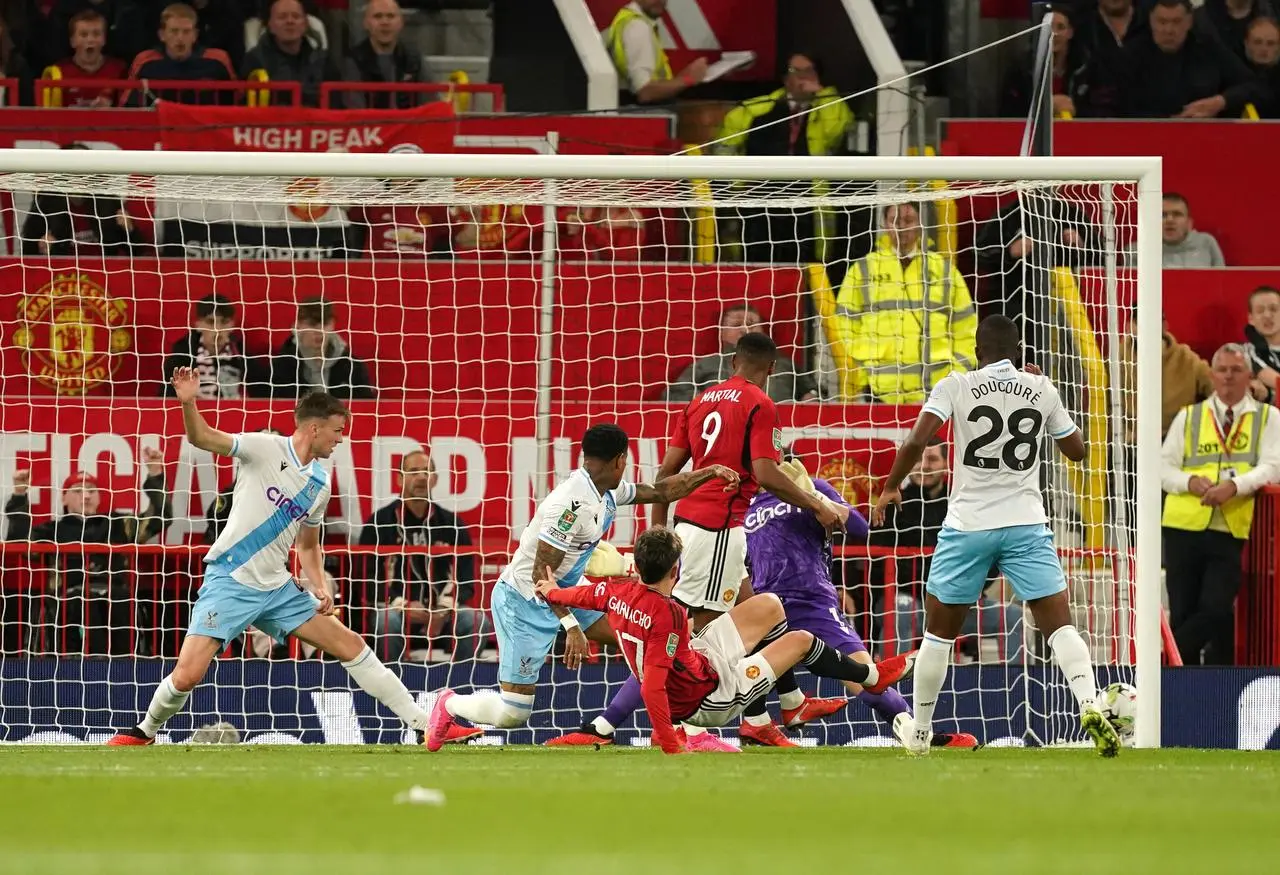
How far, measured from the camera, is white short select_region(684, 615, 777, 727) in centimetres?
957

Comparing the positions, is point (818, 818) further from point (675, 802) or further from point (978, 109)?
point (978, 109)

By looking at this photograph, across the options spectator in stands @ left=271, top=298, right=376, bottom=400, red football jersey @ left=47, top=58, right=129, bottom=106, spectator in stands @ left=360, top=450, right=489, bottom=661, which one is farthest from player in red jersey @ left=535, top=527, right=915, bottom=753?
red football jersey @ left=47, top=58, right=129, bottom=106

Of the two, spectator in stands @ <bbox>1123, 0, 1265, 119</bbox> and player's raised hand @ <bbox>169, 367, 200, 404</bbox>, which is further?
spectator in stands @ <bbox>1123, 0, 1265, 119</bbox>

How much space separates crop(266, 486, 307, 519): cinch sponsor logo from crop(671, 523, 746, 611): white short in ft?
6.43

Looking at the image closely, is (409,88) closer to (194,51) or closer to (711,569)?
(194,51)

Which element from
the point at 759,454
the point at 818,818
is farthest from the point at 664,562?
the point at 818,818

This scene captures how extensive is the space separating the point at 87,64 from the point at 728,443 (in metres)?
7.89

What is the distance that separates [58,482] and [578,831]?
7949mm

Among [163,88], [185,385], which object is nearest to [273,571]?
[185,385]

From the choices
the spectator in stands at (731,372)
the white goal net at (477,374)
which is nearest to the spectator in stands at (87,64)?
the white goal net at (477,374)

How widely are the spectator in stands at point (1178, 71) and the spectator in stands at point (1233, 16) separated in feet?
1.15

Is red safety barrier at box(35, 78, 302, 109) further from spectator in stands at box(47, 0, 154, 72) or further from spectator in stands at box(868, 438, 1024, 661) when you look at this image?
spectator in stands at box(868, 438, 1024, 661)

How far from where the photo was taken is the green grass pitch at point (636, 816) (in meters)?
4.97

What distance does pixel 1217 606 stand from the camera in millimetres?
12211
